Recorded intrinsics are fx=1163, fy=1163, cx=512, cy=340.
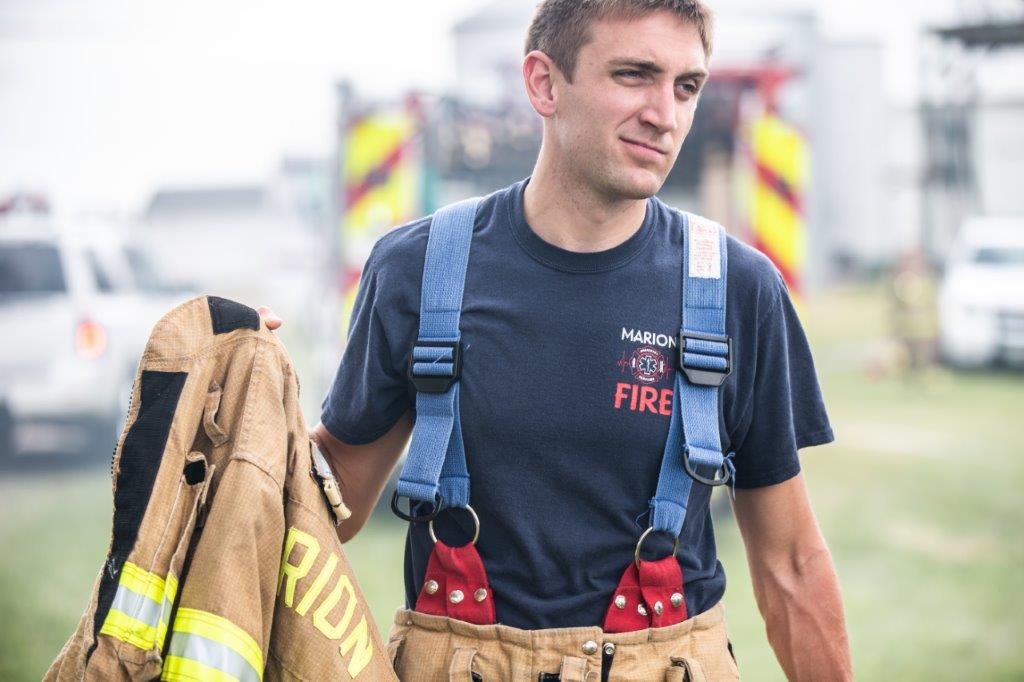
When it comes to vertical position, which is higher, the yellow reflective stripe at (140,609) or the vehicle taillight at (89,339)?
the yellow reflective stripe at (140,609)

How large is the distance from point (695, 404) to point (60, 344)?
22.6ft

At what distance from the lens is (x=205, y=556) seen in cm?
174

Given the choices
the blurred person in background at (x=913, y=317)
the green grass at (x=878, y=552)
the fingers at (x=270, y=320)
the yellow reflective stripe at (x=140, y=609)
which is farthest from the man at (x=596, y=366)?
the blurred person in background at (x=913, y=317)

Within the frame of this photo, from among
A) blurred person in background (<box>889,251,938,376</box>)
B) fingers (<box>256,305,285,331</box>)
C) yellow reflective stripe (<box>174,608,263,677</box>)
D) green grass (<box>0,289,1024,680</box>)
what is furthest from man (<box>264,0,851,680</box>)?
blurred person in background (<box>889,251,938,376</box>)

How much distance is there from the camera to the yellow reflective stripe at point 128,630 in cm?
167

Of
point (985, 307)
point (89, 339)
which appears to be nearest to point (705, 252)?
point (89, 339)

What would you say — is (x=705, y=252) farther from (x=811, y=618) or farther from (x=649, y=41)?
(x=811, y=618)

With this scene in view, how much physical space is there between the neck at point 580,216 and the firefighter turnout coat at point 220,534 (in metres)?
0.52

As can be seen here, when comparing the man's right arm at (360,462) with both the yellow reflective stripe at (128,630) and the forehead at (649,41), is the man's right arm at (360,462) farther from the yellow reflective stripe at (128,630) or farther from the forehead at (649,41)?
the forehead at (649,41)

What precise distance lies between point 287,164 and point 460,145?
17.5ft

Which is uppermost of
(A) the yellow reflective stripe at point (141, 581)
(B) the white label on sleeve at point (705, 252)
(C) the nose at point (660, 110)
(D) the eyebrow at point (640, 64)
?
A: (D) the eyebrow at point (640, 64)

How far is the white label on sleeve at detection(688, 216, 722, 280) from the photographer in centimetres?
201

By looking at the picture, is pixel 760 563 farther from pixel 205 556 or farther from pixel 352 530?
pixel 205 556

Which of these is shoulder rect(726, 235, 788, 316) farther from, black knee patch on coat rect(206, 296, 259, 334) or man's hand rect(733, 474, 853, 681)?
black knee patch on coat rect(206, 296, 259, 334)
